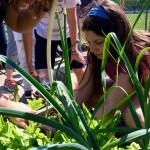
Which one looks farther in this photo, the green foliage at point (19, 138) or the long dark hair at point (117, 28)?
the long dark hair at point (117, 28)

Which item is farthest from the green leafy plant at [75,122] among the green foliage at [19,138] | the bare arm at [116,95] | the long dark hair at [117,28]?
the long dark hair at [117,28]

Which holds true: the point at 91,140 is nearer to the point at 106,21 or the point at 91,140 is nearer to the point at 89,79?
the point at 106,21

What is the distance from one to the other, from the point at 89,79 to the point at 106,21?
31 cm

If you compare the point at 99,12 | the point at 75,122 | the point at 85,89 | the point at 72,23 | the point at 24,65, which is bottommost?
the point at 24,65

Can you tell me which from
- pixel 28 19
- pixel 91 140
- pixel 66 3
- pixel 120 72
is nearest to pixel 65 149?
pixel 91 140

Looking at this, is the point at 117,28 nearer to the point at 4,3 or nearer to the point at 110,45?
the point at 110,45

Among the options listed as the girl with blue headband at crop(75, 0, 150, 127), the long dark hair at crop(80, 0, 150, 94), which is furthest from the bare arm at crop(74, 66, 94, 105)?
the long dark hair at crop(80, 0, 150, 94)

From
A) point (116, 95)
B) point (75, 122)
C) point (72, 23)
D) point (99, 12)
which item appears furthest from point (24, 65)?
point (75, 122)

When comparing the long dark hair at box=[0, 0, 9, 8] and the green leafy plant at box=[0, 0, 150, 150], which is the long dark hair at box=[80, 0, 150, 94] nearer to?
the long dark hair at box=[0, 0, 9, 8]

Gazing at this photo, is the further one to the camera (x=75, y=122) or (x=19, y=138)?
(x=19, y=138)

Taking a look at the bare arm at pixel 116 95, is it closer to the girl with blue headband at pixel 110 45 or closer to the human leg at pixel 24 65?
the girl with blue headband at pixel 110 45

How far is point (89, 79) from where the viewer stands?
65.4 inches

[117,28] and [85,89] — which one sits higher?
[117,28]

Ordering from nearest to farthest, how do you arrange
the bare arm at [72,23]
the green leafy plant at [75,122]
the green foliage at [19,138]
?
1. the green leafy plant at [75,122]
2. the green foliage at [19,138]
3. the bare arm at [72,23]
